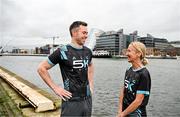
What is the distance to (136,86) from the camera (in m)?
4.12

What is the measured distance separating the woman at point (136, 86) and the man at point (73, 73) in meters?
0.71

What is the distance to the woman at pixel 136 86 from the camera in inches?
160

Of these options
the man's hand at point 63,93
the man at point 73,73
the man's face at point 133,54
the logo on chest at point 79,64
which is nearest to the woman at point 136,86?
the man's face at point 133,54

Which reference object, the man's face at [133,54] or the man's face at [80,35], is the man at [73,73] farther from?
the man's face at [133,54]

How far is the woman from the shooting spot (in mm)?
4055

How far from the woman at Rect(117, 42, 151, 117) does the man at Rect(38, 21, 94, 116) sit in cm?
71

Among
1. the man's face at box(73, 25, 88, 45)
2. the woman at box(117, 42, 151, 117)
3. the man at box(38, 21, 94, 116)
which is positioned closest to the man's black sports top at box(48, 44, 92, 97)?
the man at box(38, 21, 94, 116)

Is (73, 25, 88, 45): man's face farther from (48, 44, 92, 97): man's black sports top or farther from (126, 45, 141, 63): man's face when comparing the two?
(126, 45, 141, 63): man's face

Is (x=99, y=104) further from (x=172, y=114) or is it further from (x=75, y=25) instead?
(x=75, y=25)

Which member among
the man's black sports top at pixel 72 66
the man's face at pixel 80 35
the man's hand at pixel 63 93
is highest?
the man's face at pixel 80 35

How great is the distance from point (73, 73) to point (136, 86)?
113 centimetres

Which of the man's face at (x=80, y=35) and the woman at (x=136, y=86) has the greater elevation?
the man's face at (x=80, y=35)

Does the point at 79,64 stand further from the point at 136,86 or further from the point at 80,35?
the point at 136,86

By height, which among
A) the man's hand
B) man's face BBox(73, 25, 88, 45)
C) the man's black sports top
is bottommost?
the man's hand
